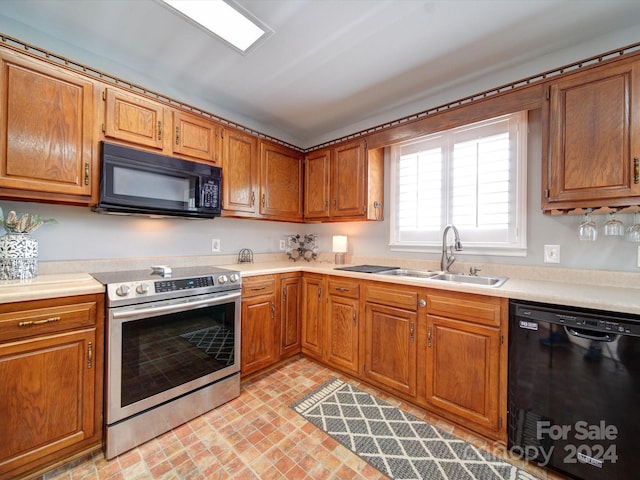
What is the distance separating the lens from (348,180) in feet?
9.11

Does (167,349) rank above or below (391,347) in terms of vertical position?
above

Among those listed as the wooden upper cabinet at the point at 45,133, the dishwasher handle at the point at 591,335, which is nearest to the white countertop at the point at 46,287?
the wooden upper cabinet at the point at 45,133

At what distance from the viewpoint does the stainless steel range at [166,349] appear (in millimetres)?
1542

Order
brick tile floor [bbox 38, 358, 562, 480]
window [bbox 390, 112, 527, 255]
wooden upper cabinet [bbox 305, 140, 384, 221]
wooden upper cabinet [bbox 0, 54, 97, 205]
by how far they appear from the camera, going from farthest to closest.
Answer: wooden upper cabinet [bbox 305, 140, 384, 221] < window [bbox 390, 112, 527, 255] < wooden upper cabinet [bbox 0, 54, 97, 205] < brick tile floor [bbox 38, 358, 562, 480]

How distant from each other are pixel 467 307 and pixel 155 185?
91.7 inches

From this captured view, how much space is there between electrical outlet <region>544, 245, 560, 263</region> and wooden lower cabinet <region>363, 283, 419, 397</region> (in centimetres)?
96

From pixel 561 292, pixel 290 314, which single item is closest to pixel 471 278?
pixel 561 292

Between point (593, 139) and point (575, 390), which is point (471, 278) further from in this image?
point (593, 139)

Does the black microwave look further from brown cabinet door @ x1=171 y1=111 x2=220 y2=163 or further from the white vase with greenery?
the white vase with greenery

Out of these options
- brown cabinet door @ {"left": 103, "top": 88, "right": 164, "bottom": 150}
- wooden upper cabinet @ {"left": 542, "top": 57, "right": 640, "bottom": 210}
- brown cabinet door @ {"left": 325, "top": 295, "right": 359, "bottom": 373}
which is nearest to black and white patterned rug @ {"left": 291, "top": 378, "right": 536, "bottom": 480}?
brown cabinet door @ {"left": 325, "top": 295, "right": 359, "bottom": 373}

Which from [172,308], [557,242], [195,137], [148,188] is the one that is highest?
[195,137]

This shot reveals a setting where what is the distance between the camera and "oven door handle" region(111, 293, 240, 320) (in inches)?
61.1

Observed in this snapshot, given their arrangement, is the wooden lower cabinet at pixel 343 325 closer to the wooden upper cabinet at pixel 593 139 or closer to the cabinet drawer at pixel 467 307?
the cabinet drawer at pixel 467 307

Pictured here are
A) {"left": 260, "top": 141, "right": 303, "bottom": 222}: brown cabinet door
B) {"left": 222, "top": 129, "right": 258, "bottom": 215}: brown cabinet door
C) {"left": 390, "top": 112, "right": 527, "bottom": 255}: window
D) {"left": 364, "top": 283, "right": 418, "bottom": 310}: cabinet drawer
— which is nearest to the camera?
{"left": 364, "top": 283, "right": 418, "bottom": 310}: cabinet drawer
